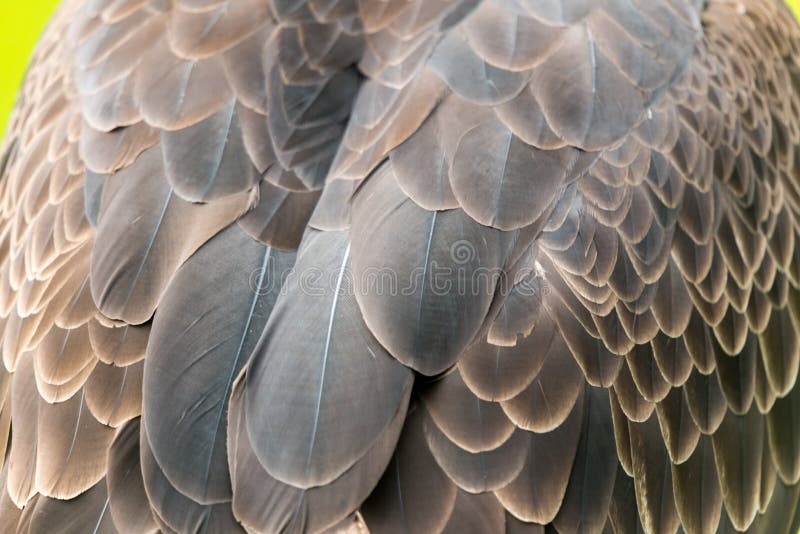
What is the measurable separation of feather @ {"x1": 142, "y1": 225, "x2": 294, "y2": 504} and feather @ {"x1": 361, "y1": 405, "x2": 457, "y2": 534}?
43 centimetres

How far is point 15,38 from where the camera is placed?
10086 mm

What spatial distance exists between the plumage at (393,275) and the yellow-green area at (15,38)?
4985mm

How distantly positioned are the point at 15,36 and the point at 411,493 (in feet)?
24.3

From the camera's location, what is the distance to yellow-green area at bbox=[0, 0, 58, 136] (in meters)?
9.74

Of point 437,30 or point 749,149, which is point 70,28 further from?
A: point 749,149

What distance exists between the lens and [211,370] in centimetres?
388

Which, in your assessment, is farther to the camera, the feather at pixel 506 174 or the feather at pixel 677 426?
the feather at pixel 677 426

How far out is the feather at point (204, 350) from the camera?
12.4 ft

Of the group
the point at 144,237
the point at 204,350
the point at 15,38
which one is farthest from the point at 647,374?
the point at 15,38

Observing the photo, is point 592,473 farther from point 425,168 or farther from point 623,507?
point 425,168

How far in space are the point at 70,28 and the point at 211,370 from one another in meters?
1.87

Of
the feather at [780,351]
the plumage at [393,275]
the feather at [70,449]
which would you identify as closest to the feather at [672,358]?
the plumage at [393,275]

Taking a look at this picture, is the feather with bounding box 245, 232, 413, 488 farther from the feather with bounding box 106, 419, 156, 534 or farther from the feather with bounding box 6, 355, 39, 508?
the feather with bounding box 6, 355, 39, 508

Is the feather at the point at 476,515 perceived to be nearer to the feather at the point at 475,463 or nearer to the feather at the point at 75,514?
the feather at the point at 475,463
